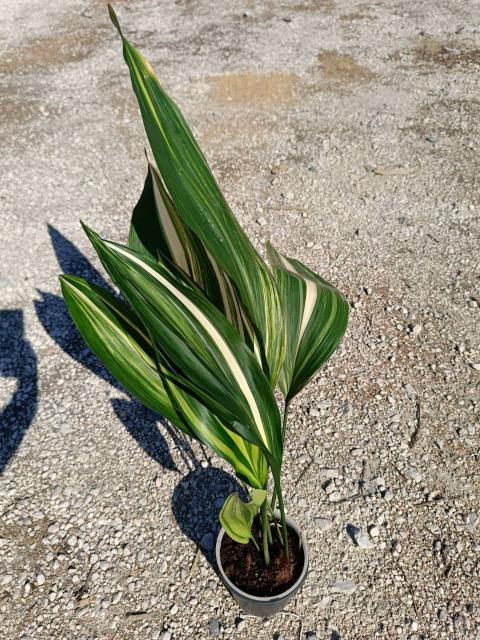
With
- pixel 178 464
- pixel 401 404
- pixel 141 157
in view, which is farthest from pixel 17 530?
pixel 141 157

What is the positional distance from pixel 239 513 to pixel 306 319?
0.43 m

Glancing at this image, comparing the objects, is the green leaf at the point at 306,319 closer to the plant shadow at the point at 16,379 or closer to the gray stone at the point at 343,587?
the gray stone at the point at 343,587

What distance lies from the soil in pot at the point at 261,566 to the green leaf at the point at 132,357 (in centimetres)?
45

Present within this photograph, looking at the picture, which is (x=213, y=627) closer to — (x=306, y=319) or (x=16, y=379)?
(x=306, y=319)

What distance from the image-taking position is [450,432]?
204 cm

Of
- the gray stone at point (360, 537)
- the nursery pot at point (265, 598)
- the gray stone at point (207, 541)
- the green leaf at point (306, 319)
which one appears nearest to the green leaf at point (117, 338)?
the green leaf at point (306, 319)

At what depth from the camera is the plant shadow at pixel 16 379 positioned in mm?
2092

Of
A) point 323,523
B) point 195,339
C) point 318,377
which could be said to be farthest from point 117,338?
point 318,377

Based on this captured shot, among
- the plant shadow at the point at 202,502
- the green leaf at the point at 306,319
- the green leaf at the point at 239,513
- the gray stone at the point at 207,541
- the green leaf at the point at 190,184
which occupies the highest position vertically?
the green leaf at the point at 190,184

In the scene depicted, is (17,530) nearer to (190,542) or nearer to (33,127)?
(190,542)

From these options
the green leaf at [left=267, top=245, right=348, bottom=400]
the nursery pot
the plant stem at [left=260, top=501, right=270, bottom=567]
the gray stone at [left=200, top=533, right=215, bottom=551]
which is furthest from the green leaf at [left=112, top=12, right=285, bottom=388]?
the gray stone at [left=200, top=533, right=215, bottom=551]

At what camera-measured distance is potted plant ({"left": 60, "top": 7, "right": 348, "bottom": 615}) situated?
94 cm

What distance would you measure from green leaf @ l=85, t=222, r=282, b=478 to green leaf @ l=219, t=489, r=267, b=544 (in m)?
0.14

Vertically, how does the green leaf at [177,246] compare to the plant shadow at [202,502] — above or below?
above
